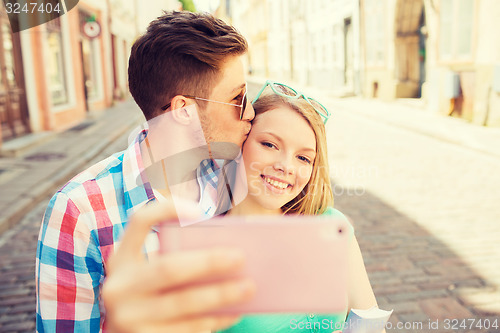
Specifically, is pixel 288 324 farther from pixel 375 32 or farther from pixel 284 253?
pixel 375 32

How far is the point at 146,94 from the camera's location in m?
1.77

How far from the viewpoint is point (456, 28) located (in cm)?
1180

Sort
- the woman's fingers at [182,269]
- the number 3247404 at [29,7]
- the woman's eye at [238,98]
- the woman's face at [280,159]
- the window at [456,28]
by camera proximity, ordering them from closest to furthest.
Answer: the woman's fingers at [182,269], the woman's face at [280,159], the woman's eye at [238,98], the number 3247404 at [29,7], the window at [456,28]

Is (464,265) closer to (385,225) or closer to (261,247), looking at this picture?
(385,225)

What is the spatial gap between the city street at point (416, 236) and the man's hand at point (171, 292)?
2.67 m

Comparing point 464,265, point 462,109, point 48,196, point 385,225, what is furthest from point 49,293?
point 462,109

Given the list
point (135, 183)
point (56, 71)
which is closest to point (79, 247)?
point (135, 183)

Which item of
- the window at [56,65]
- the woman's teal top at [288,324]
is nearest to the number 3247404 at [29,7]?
the window at [56,65]

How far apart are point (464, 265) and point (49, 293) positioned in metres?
3.46

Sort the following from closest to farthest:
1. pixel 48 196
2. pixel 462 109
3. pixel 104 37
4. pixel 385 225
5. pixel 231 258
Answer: pixel 231 258 < pixel 385 225 < pixel 48 196 < pixel 462 109 < pixel 104 37

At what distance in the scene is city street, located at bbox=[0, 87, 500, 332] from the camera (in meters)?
3.24

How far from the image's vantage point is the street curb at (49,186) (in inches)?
202

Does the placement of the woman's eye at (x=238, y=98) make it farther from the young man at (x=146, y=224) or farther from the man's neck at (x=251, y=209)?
the man's neck at (x=251, y=209)

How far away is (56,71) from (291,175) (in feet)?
42.6
